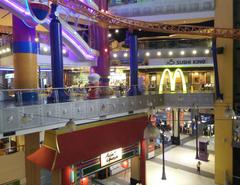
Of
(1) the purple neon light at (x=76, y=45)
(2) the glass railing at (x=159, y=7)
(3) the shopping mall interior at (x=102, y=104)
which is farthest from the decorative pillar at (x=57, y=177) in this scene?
(2) the glass railing at (x=159, y=7)

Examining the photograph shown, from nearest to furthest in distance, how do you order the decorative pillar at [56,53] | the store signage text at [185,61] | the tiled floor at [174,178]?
the decorative pillar at [56,53], the tiled floor at [174,178], the store signage text at [185,61]

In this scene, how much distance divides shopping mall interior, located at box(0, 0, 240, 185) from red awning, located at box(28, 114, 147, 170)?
1.5 inches

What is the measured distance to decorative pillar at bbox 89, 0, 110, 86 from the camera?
60.3 feet

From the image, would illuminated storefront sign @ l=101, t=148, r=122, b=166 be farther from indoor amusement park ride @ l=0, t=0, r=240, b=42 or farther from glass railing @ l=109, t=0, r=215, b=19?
glass railing @ l=109, t=0, r=215, b=19

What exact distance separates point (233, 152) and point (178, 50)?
15099mm

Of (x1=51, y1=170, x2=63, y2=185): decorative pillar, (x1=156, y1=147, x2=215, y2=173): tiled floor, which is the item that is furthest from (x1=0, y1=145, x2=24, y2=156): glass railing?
(x1=156, y1=147, x2=215, y2=173): tiled floor

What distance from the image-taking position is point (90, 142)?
1075 cm

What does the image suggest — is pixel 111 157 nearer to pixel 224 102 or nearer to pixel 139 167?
pixel 139 167

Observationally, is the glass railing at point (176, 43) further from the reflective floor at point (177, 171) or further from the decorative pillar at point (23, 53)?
the decorative pillar at point (23, 53)

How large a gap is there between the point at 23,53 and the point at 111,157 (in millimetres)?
6001

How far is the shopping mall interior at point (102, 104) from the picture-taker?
948cm

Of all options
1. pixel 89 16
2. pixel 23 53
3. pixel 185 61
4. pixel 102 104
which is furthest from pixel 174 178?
pixel 185 61

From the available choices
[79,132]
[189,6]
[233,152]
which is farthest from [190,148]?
[79,132]

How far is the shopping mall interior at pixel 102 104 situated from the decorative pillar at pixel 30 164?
5 centimetres
